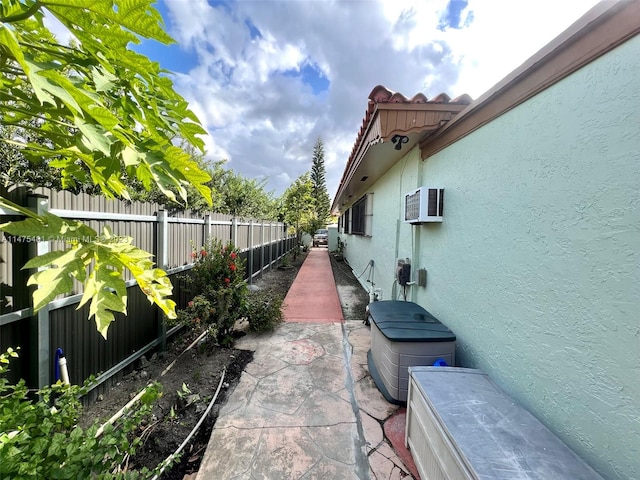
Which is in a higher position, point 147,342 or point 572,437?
point 572,437

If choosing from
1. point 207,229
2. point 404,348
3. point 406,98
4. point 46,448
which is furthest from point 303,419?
point 207,229

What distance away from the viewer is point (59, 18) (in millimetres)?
669

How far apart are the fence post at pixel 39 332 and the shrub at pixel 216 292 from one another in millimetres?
1442

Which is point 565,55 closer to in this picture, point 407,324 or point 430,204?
point 430,204

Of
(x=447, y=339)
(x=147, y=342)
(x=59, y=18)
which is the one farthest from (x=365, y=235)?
(x=59, y=18)

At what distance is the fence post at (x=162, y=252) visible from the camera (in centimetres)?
344

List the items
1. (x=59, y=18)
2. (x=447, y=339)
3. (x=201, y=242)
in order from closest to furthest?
(x=59, y=18)
(x=447, y=339)
(x=201, y=242)

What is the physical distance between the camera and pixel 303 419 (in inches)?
96.3

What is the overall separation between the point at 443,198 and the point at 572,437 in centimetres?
232

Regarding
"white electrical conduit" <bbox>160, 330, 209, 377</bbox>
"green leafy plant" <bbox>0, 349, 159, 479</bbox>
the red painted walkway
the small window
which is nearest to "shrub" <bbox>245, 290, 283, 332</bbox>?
the red painted walkway

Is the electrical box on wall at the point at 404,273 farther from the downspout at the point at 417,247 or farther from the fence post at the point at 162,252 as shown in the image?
the fence post at the point at 162,252

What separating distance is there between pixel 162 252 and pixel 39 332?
1.55m

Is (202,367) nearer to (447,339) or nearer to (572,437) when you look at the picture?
(447,339)

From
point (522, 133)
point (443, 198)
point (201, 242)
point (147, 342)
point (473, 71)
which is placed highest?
point (473, 71)
